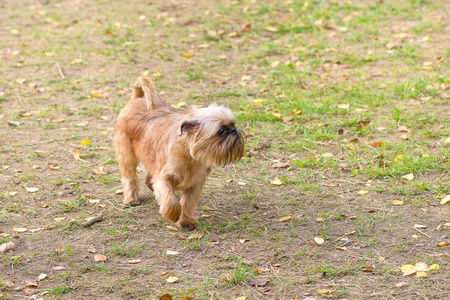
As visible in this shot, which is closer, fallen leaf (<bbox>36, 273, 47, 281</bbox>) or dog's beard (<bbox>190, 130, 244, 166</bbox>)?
fallen leaf (<bbox>36, 273, 47, 281</bbox>)

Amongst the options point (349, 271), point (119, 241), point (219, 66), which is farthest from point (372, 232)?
point (219, 66)

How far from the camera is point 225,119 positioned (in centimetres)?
470

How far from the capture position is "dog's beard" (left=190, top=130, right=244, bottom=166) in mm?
4684

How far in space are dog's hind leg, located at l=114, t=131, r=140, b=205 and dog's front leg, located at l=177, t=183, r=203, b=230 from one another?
718 millimetres

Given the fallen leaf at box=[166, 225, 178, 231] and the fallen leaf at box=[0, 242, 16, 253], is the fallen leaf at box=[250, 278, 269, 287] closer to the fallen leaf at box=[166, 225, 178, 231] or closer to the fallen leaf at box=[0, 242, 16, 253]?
the fallen leaf at box=[166, 225, 178, 231]

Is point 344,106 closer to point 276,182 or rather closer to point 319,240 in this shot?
point 276,182

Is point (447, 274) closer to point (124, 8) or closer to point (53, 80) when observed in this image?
point (53, 80)

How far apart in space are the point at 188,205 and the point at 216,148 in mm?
751

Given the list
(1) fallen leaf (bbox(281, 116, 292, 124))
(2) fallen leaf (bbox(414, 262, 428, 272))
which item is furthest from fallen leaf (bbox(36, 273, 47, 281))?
(1) fallen leaf (bbox(281, 116, 292, 124))

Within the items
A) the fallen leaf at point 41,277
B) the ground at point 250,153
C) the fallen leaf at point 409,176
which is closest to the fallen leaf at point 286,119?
the ground at point 250,153

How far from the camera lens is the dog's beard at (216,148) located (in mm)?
4684

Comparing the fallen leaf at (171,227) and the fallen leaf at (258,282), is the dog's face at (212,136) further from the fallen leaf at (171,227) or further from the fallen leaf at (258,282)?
the fallen leaf at (258,282)

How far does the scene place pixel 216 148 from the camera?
471 centimetres

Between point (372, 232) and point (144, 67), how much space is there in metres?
5.62
